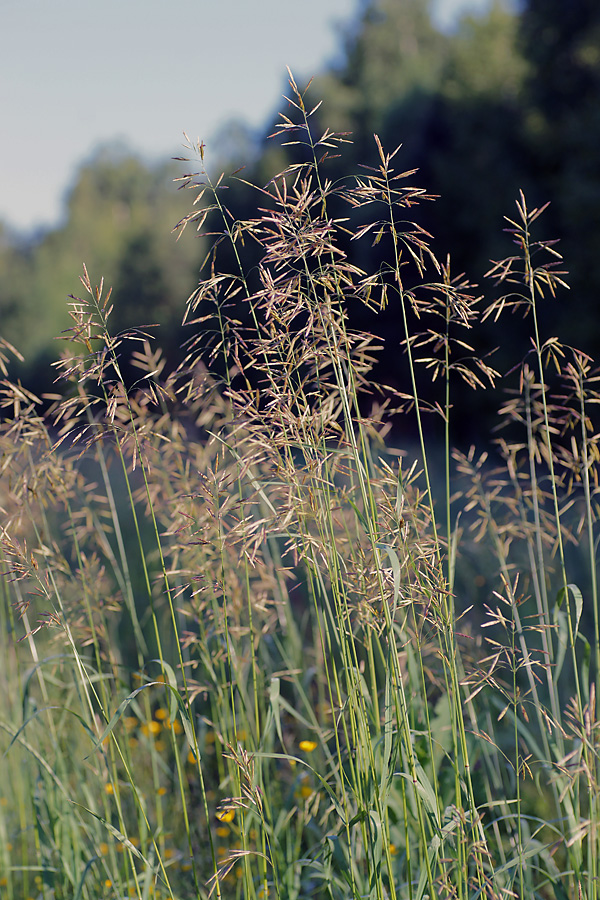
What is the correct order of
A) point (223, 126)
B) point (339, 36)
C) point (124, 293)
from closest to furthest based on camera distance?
point (339, 36) → point (124, 293) → point (223, 126)

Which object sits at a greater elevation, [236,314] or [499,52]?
[499,52]

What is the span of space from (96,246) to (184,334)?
17.0 meters

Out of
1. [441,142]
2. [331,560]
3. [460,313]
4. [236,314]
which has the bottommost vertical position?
[331,560]

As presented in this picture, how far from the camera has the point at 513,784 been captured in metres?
1.99

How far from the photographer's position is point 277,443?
1256mm

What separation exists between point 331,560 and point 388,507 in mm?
150

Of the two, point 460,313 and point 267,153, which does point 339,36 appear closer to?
point 267,153

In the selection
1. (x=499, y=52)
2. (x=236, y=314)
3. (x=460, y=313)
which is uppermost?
(x=499, y=52)

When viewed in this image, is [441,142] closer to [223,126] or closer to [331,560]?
[331,560]

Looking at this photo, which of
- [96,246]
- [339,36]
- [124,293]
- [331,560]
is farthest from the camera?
[96,246]

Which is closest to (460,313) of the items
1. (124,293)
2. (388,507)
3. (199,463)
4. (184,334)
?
(388,507)

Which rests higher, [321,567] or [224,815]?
[321,567]

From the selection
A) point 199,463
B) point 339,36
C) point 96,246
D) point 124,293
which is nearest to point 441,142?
point 199,463

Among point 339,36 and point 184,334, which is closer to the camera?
point 184,334
